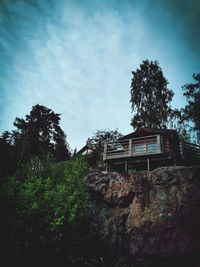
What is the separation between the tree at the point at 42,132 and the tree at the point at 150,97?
418 inches

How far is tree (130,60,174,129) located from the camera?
24.8 m

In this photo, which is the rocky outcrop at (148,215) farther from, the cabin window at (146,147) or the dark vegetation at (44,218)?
the cabin window at (146,147)

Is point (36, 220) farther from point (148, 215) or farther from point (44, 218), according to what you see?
point (148, 215)

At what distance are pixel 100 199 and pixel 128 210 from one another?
1802 millimetres

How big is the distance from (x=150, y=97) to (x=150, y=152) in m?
12.7

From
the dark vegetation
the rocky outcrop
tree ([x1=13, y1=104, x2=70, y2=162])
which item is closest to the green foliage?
the dark vegetation

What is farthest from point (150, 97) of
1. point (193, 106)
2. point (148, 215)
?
point (148, 215)

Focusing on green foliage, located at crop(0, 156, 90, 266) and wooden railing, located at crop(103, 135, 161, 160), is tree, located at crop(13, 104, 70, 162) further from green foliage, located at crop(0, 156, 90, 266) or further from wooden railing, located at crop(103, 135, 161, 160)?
green foliage, located at crop(0, 156, 90, 266)

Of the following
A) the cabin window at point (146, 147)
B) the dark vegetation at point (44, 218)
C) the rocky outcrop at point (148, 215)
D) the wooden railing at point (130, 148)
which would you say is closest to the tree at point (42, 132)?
the dark vegetation at point (44, 218)

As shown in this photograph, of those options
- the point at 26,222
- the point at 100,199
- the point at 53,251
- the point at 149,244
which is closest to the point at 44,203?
the point at 26,222

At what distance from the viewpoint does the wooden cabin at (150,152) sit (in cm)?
1568

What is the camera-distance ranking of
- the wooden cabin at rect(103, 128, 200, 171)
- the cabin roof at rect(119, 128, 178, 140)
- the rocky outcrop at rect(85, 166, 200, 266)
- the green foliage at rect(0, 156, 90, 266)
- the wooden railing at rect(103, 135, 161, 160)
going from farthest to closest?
1. the cabin roof at rect(119, 128, 178, 140)
2. the wooden railing at rect(103, 135, 161, 160)
3. the wooden cabin at rect(103, 128, 200, 171)
4. the rocky outcrop at rect(85, 166, 200, 266)
5. the green foliage at rect(0, 156, 90, 266)

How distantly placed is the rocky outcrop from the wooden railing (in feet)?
15.6

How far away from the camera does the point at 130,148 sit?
54.3ft
